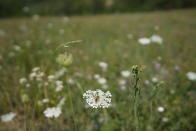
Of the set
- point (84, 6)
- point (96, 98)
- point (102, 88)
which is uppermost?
point (96, 98)

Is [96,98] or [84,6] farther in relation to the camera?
[84,6]

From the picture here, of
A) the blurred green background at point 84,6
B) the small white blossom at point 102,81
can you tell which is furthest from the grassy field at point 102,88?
the blurred green background at point 84,6

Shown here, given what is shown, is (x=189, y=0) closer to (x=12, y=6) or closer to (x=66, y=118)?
(x=12, y=6)

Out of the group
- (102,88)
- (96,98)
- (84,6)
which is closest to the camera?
(96,98)

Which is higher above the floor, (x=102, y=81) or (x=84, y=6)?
(x=102, y=81)

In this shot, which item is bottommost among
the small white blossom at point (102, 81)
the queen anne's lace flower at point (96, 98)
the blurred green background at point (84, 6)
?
the blurred green background at point (84, 6)

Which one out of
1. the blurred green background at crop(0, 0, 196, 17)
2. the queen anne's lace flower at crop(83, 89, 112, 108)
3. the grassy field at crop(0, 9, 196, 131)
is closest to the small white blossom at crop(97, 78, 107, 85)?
the grassy field at crop(0, 9, 196, 131)

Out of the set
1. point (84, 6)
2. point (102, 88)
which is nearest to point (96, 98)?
point (102, 88)

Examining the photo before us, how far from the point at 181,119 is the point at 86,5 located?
45.1 feet

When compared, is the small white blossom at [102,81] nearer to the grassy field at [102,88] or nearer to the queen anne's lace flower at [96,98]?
the grassy field at [102,88]

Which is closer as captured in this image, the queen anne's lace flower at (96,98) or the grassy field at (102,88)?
the queen anne's lace flower at (96,98)

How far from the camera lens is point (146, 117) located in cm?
135

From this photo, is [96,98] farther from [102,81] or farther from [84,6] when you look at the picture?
[84,6]

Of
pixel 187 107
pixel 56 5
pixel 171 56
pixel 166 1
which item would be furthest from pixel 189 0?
pixel 187 107
